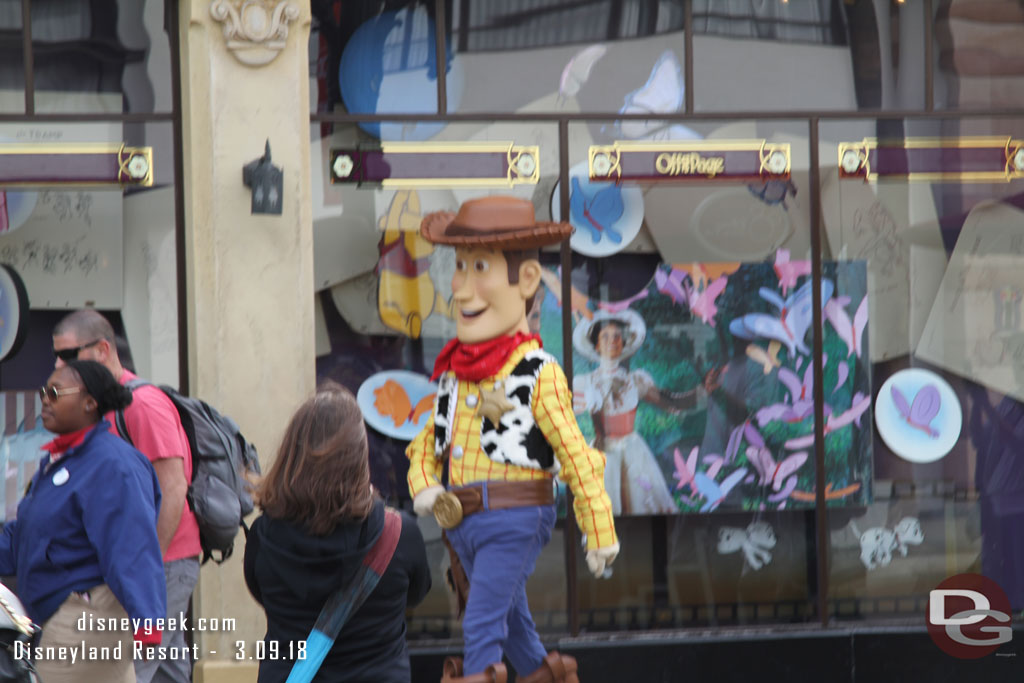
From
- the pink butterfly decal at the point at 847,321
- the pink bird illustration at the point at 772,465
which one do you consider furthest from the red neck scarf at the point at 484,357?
the pink butterfly decal at the point at 847,321

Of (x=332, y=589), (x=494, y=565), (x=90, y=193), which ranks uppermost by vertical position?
(x=90, y=193)

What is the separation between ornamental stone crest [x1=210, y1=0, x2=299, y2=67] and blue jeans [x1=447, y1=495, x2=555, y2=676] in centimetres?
267

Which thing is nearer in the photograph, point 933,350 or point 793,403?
point 793,403

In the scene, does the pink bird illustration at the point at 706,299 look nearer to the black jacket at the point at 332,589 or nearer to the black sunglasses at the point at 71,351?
the black sunglasses at the point at 71,351

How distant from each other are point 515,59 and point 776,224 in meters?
1.73

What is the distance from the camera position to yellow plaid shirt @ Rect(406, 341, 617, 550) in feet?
18.5

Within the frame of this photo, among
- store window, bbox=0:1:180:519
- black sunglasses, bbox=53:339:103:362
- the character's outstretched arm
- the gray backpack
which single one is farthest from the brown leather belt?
store window, bbox=0:1:180:519

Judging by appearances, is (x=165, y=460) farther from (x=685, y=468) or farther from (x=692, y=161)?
(x=692, y=161)

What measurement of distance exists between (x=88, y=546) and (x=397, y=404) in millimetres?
3025

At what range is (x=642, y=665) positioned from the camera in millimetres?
7363

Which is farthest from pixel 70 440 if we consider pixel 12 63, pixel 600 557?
pixel 12 63

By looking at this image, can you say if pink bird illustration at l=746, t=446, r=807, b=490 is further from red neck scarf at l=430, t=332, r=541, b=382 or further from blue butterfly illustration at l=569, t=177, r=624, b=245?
red neck scarf at l=430, t=332, r=541, b=382

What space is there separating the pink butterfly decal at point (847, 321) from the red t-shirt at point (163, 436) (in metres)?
3.78

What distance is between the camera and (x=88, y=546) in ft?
14.9
